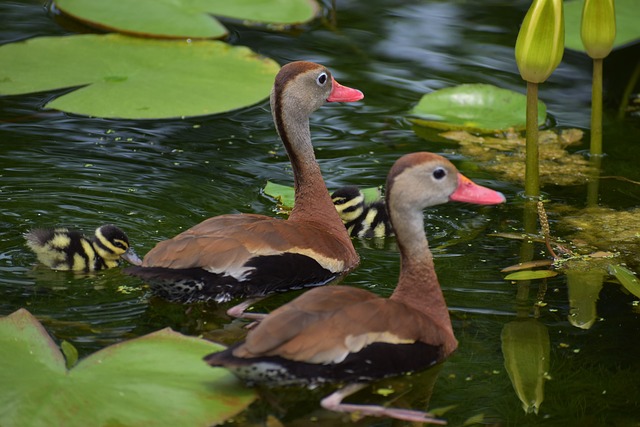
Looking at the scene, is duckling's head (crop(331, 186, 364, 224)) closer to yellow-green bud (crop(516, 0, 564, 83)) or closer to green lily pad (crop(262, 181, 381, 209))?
green lily pad (crop(262, 181, 381, 209))

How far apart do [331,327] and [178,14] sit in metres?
5.31

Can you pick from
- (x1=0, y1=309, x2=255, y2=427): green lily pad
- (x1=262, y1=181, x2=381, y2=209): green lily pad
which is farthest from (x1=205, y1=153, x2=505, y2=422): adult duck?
(x1=262, y1=181, x2=381, y2=209): green lily pad

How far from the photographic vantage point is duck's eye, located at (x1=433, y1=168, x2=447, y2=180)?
16.0 ft

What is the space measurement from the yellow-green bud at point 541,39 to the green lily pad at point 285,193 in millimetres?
1135

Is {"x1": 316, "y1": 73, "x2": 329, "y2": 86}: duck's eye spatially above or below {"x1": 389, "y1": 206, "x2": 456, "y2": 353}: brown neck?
above

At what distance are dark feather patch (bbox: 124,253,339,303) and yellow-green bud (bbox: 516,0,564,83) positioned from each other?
166 centimetres

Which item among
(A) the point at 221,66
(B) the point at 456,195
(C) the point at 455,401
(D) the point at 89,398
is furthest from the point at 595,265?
(A) the point at 221,66

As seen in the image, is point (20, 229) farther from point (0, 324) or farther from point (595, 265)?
point (595, 265)

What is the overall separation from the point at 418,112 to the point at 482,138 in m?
0.56

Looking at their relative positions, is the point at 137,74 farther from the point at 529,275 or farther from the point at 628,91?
the point at 628,91

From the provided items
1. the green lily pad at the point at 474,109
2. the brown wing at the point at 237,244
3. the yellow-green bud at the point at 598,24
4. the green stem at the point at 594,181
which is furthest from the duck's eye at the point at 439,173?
the green lily pad at the point at 474,109

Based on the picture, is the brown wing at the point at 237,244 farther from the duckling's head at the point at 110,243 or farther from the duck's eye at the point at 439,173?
the duck's eye at the point at 439,173

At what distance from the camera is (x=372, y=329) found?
14.6 ft

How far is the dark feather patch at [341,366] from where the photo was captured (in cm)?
421
